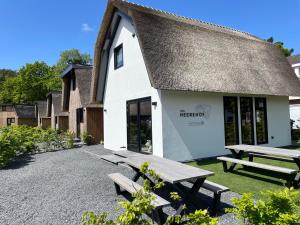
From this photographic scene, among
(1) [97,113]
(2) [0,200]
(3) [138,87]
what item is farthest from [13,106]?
(2) [0,200]

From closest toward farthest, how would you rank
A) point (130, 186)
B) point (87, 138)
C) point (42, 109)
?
point (130, 186) < point (87, 138) < point (42, 109)

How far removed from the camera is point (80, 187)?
6.11 meters

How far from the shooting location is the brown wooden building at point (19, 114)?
37.8 meters

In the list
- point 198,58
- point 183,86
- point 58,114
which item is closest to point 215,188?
point 183,86

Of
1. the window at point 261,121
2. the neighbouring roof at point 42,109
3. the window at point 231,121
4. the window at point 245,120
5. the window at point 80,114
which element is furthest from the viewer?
the neighbouring roof at point 42,109

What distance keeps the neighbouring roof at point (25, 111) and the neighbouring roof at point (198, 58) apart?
30437mm

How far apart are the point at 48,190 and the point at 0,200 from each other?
103cm

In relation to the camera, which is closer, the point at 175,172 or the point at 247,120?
the point at 175,172

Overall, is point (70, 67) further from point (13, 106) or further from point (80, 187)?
point (13, 106)

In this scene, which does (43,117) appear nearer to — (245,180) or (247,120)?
(247,120)

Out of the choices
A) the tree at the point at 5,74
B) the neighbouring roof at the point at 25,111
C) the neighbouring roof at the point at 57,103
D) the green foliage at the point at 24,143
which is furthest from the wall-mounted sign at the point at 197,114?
the tree at the point at 5,74

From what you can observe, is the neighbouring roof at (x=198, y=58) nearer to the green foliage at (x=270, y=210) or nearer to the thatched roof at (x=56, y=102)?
the green foliage at (x=270, y=210)

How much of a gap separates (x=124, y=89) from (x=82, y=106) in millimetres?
5474

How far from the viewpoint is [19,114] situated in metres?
37.7
